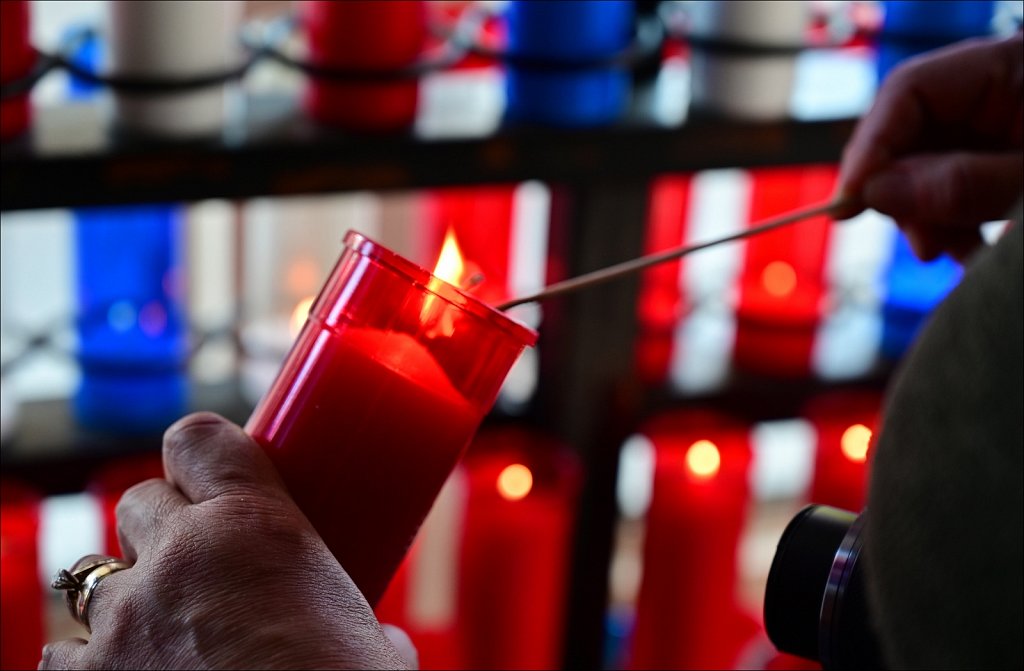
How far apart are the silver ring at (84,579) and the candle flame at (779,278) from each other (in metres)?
1.03

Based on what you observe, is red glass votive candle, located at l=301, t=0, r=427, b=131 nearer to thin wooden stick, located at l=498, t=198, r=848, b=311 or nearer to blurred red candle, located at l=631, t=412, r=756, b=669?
thin wooden stick, located at l=498, t=198, r=848, b=311

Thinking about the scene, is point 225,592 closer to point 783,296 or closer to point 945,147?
point 945,147

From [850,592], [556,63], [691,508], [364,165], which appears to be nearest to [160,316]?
[364,165]

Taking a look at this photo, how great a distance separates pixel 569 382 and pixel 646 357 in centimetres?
18

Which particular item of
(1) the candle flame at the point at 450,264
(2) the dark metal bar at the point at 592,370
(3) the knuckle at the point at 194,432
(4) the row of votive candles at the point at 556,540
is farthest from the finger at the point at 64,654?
(2) the dark metal bar at the point at 592,370

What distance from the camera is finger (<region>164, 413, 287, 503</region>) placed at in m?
0.66

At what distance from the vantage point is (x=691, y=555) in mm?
1378

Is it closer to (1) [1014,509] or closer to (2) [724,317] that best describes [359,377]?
(1) [1014,509]

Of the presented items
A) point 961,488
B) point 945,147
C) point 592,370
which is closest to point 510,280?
point 592,370

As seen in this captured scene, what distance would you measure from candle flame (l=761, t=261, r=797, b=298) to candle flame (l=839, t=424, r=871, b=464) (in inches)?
7.3

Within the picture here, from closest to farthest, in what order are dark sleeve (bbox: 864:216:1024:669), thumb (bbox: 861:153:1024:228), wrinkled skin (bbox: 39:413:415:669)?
1. dark sleeve (bbox: 864:216:1024:669)
2. wrinkled skin (bbox: 39:413:415:669)
3. thumb (bbox: 861:153:1024:228)

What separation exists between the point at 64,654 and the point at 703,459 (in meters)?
0.87

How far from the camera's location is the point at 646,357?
152 cm

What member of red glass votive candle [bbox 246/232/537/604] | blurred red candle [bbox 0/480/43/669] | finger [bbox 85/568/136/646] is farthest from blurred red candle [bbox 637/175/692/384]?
finger [bbox 85/568/136/646]
